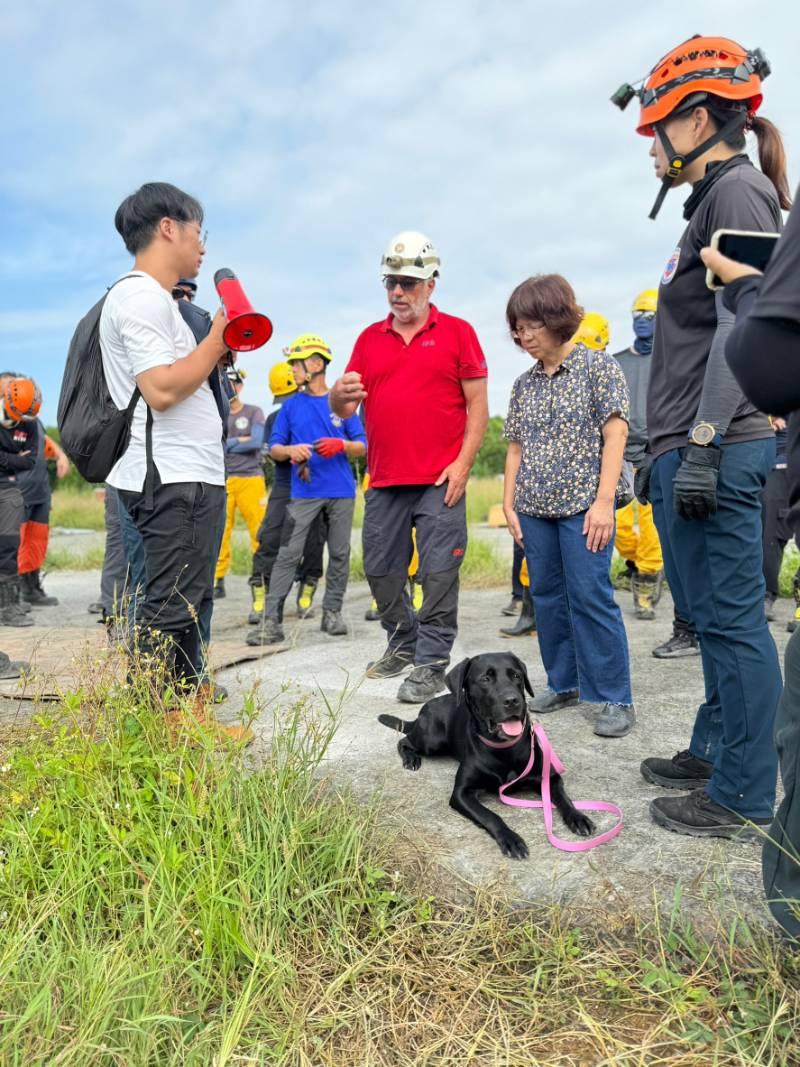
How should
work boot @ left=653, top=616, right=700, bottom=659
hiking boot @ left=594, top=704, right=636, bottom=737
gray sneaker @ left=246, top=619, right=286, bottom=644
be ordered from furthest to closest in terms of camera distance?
gray sneaker @ left=246, top=619, right=286, bottom=644
work boot @ left=653, top=616, right=700, bottom=659
hiking boot @ left=594, top=704, right=636, bottom=737

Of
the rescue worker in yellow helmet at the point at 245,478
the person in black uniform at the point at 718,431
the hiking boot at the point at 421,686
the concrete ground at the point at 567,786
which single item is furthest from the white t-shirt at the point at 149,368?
the rescue worker in yellow helmet at the point at 245,478

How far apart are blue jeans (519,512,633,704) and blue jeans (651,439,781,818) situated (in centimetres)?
106

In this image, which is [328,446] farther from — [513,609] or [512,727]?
[512,727]

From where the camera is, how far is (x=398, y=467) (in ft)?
14.2

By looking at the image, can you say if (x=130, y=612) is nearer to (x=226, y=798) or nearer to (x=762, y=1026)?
(x=226, y=798)

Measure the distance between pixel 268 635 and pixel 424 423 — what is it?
91.5 inches

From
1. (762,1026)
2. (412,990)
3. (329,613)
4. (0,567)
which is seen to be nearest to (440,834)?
(412,990)

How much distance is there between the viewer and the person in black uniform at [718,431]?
2439mm

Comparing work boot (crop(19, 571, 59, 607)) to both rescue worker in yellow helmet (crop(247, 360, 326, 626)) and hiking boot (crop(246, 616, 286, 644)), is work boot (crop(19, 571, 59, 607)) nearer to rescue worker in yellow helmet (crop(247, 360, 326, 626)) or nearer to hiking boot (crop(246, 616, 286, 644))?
rescue worker in yellow helmet (crop(247, 360, 326, 626))

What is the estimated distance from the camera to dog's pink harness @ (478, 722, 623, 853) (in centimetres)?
259

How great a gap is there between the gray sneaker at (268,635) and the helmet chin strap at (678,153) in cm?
410

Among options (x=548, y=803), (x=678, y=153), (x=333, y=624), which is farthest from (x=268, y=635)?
(x=678, y=153)

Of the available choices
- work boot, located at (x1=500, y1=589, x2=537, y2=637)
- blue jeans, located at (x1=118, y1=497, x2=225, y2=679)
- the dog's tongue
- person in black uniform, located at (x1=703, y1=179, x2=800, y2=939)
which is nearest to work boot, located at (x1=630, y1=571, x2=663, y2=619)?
work boot, located at (x1=500, y1=589, x2=537, y2=637)

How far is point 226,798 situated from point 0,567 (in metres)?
5.05
